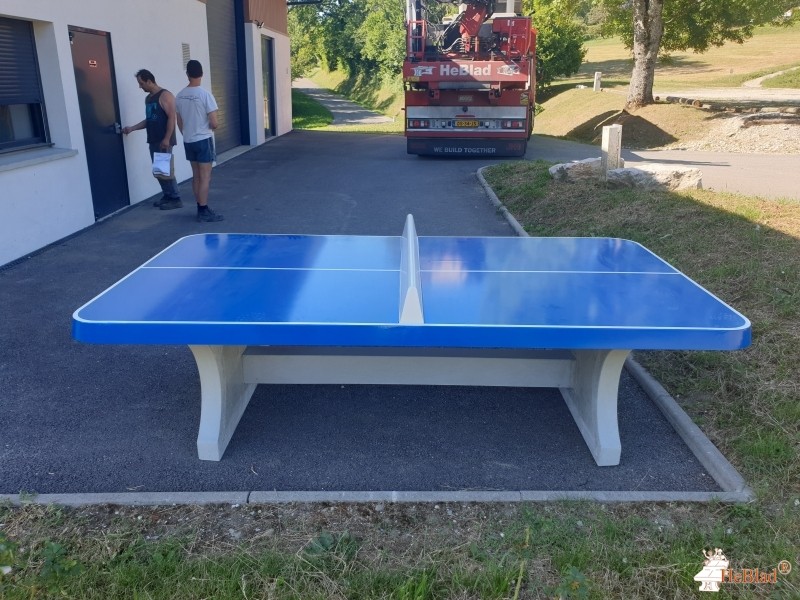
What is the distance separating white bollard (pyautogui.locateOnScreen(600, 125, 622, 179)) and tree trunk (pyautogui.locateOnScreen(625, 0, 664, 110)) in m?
11.4

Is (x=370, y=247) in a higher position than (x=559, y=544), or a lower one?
higher

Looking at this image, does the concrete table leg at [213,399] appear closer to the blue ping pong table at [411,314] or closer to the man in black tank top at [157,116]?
the blue ping pong table at [411,314]

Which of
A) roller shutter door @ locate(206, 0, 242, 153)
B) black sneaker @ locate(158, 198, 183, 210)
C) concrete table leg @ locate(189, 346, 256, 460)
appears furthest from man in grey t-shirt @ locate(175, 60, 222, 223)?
roller shutter door @ locate(206, 0, 242, 153)

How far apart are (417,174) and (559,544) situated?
423 inches

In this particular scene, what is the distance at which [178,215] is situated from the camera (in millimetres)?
9227

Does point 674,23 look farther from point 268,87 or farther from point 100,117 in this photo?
point 100,117

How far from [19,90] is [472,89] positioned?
915cm

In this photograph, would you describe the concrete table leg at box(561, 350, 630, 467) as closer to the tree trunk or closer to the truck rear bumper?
the truck rear bumper

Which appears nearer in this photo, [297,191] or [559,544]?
[559,544]

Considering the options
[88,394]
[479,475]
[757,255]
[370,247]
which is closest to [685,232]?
[757,255]

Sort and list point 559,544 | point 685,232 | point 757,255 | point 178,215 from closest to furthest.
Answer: point 559,544 → point 757,255 → point 685,232 → point 178,215

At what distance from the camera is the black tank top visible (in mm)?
8797

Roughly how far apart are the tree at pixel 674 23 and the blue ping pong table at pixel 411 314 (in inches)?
660

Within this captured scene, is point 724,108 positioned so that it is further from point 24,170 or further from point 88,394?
point 88,394
